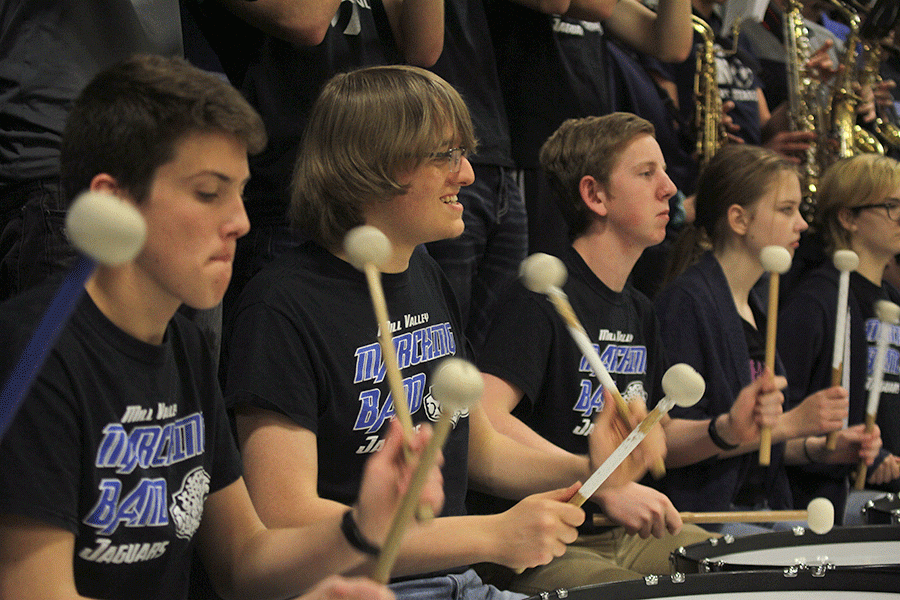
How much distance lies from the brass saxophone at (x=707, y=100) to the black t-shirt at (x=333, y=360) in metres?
1.79

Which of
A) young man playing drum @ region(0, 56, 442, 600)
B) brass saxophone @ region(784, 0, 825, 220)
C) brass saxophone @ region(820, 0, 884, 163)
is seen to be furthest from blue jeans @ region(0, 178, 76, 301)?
brass saxophone @ region(820, 0, 884, 163)

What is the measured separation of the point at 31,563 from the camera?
1023mm

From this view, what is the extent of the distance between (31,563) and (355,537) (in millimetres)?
337

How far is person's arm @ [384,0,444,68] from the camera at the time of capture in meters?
2.09

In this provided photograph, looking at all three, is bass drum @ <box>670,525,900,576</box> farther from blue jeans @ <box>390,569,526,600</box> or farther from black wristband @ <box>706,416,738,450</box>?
black wristband @ <box>706,416,738,450</box>

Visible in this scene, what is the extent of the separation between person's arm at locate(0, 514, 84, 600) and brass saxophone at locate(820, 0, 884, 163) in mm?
3137

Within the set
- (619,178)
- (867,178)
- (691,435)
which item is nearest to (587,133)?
(619,178)

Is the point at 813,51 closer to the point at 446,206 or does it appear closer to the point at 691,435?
the point at 691,435

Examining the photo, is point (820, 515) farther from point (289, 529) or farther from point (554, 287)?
point (289, 529)

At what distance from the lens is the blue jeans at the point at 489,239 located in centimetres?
228

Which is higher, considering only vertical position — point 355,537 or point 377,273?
point 377,273

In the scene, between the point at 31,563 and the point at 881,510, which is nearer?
the point at 31,563

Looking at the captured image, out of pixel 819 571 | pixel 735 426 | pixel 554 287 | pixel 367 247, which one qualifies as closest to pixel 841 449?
pixel 735 426

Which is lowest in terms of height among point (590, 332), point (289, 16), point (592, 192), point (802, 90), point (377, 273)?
point (590, 332)
